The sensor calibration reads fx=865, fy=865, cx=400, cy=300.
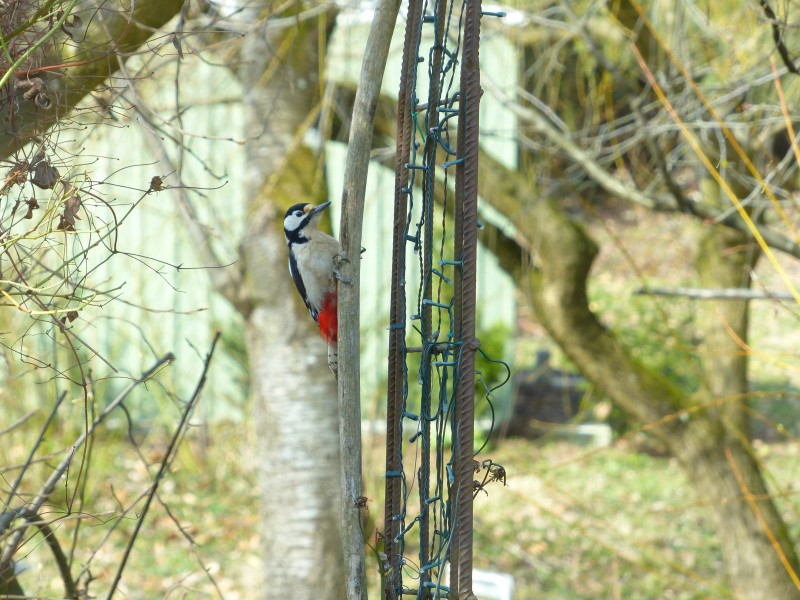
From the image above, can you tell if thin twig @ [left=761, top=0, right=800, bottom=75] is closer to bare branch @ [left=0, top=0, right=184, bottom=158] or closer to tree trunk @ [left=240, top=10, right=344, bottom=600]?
bare branch @ [left=0, top=0, right=184, bottom=158]

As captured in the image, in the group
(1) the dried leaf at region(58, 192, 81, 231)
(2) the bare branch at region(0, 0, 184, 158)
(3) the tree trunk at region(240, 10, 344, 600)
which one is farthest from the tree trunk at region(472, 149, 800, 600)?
(1) the dried leaf at region(58, 192, 81, 231)

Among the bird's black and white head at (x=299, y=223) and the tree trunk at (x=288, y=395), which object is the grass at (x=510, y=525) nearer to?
the tree trunk at (x=288, y=395)

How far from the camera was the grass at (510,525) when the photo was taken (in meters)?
6.49

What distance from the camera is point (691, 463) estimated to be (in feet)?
17.4

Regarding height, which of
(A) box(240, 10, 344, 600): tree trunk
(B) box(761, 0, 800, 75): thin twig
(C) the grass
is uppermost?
(B) box(761, 0, 800, 75): thin twig

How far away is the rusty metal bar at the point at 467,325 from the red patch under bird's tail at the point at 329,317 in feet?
5.46

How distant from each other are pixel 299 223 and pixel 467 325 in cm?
196

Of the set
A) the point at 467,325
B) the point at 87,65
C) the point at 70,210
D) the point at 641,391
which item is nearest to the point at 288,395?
the point at 641,391

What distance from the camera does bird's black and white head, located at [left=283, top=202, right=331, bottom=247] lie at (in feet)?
11.3

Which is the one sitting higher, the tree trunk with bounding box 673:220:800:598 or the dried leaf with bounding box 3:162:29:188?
the dried leaf with bounding box 3:162:29:188

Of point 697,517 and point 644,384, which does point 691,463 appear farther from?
point 697,517

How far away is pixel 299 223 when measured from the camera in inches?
137

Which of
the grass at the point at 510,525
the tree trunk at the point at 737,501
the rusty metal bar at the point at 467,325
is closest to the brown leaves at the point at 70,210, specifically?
the rusty metal bar at the point at 467,325

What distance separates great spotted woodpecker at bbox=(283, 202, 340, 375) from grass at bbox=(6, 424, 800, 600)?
2739mm
